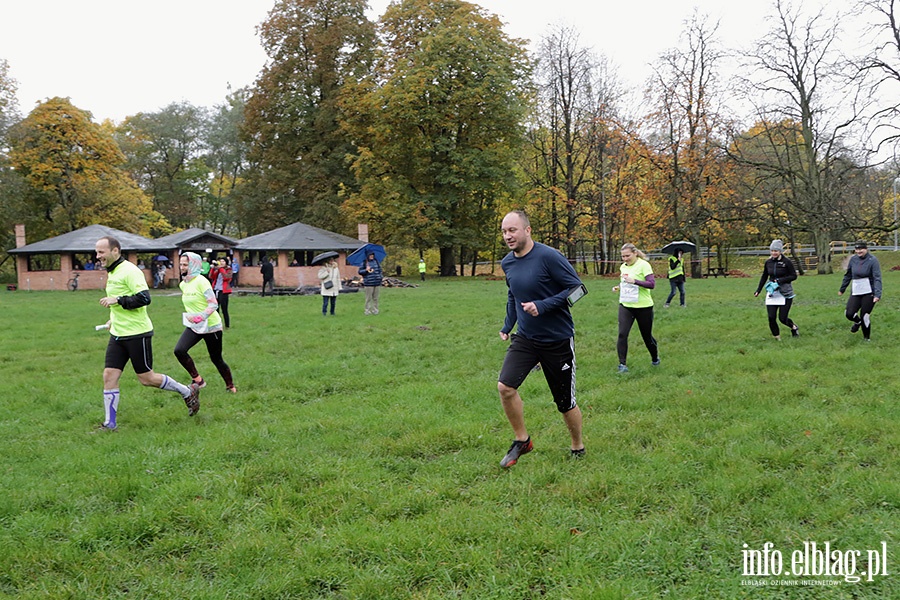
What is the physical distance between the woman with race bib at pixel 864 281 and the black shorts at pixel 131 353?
407 inches

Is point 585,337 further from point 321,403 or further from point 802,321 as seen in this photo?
point 321,403

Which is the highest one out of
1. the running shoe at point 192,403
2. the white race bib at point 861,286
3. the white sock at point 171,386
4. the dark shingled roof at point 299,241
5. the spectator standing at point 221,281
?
the dark shingled roof at point 299,241

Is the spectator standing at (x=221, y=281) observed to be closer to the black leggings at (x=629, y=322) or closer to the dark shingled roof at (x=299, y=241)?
the black leggings at (x=629, y=322)

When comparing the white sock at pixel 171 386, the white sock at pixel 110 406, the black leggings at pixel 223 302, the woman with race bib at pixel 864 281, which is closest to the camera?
the white sock at pixel 110 406

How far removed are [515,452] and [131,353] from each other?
4124 mm

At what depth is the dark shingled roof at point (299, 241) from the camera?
36.0 meters

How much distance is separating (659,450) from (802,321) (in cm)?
955

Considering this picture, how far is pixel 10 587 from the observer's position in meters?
3.66

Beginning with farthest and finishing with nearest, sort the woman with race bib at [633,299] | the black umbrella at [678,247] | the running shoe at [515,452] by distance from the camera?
the black umbrella at [678,247] < the woman with race bib at [633,299] < the running shoe at [515,452]

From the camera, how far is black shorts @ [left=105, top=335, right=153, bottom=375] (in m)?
6.71

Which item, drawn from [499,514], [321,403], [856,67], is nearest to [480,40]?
[856,67]

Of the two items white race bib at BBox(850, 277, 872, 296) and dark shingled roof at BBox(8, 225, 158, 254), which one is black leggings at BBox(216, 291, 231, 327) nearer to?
white race bib at BBox(850, 277, 872, 296)

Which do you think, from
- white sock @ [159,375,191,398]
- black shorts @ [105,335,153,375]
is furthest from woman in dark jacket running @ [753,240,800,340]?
black shorts @ [105,335,153,375]

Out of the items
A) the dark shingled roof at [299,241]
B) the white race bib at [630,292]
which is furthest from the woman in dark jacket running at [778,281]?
the dark shingled roof at [299,241]
